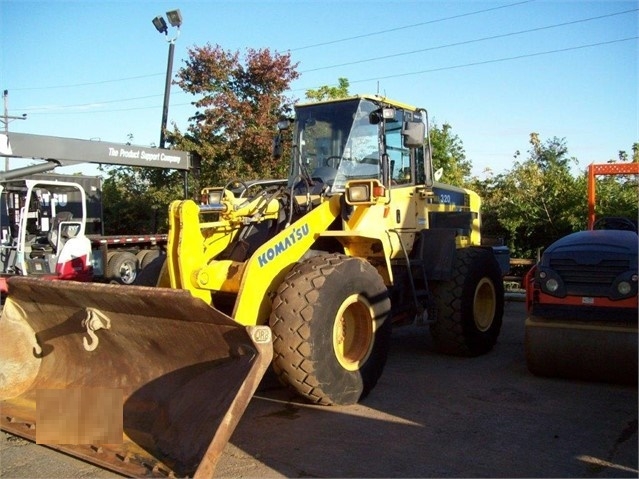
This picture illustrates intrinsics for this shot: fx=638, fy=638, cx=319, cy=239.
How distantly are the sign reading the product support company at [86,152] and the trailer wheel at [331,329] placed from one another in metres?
4.90

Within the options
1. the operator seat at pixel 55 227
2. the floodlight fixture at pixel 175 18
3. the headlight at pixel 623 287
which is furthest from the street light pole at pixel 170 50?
the headlight at pixel 623 287

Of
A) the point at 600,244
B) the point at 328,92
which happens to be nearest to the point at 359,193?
the point at 600,244

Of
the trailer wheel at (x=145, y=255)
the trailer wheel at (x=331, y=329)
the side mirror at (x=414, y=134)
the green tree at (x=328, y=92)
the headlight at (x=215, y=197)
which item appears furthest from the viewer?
the green tree at (x=328, y=92)

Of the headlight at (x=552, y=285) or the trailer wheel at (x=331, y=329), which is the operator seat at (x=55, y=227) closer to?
the trailer wheel at (x=331, y=329)

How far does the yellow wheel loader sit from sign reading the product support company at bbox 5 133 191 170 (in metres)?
3.09

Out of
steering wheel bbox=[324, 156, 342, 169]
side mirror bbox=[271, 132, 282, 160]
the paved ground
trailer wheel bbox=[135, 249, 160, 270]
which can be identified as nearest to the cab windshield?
steering wheel bbox=[324, 156, 342, 169]

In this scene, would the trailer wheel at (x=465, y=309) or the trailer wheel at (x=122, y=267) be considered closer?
the trailer wheel at (x=465, y=309)

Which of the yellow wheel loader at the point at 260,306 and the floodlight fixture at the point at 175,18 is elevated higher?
the floodlight fixture at the point at 175,18

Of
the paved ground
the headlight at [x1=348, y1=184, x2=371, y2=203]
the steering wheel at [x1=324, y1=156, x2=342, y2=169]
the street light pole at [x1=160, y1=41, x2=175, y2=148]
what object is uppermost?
the street light pole at [x1=160, y1=41, x2=175, y2=148]

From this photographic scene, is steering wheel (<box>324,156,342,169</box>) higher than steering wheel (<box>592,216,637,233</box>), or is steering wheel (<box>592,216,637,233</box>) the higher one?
steering wheel (<box>324,156,342,169</box>)

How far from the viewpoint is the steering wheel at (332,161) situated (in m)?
6.79

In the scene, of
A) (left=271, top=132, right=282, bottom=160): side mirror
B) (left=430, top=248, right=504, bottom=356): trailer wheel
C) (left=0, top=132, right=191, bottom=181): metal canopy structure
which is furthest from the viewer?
(left=0, top=132, right=191, bottom=181): metal canopy structure

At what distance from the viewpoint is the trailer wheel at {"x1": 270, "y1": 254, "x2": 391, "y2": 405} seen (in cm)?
491

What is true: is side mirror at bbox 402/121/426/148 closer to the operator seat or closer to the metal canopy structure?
the metal canopy structure
